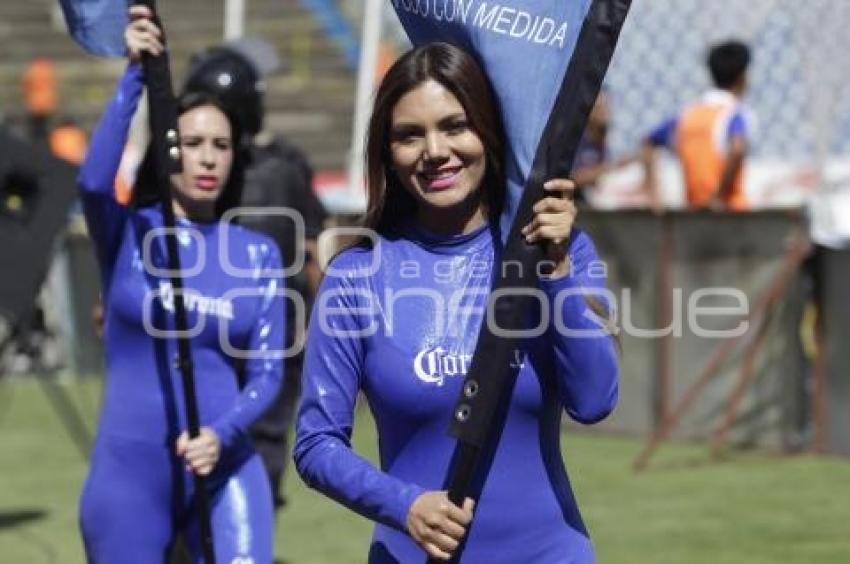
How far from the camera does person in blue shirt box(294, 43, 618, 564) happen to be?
4043 millimetres

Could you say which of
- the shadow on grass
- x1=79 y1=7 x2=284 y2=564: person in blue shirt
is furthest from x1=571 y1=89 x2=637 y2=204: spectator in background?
x1=79 y1=7 x2=284 y2=564: person in blue shirt

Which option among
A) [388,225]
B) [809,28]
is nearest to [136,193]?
[388,225]

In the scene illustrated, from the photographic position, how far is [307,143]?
902 inches

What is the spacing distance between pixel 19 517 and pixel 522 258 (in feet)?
21.3

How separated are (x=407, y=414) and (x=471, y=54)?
0.72 metres

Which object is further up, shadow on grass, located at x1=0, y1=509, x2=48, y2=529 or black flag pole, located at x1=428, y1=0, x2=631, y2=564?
black flag pole, located at x1=428, y1=0, x2=631, y2=564

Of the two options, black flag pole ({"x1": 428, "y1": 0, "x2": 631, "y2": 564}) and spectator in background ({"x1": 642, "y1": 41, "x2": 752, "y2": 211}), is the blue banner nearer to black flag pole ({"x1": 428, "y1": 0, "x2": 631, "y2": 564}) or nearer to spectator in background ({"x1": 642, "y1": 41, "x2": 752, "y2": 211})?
black flag pole ({"x1": 428, "y1": 0, "x2": 631, "y2": 564})

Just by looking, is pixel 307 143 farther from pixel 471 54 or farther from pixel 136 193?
pixel 471 54

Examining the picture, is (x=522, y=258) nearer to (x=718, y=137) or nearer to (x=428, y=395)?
(x=428, y=395)

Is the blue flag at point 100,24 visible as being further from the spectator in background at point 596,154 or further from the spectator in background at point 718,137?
the spectator in background at point 596,154

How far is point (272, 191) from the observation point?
7949mm

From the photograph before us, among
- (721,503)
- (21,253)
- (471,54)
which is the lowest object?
(721,503)

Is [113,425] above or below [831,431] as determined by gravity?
above

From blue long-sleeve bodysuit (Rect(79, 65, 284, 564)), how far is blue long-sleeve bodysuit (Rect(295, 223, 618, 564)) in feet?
5.78
